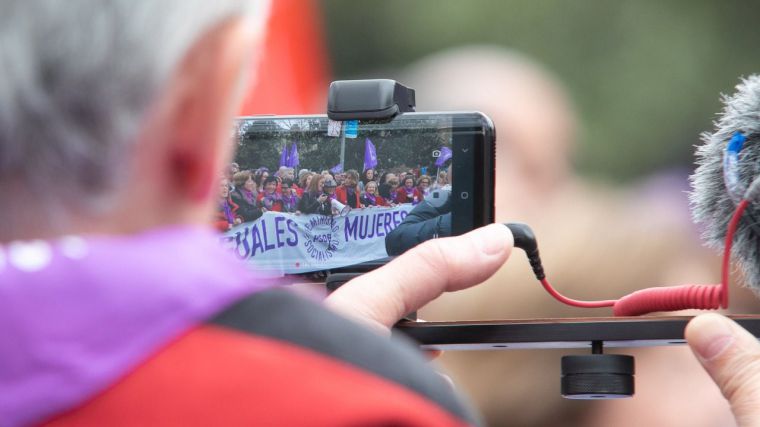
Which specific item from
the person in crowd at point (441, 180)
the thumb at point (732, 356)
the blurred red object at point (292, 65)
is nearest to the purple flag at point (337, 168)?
the person in crowd at point (441, 180)

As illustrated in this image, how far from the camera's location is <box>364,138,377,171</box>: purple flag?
1.48m

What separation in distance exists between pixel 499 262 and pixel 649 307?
0.17 meters

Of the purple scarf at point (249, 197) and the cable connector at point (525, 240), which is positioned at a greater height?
the purple scarf at point (249, 197)

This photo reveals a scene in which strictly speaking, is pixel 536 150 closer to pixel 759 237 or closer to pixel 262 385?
pixel 759 237

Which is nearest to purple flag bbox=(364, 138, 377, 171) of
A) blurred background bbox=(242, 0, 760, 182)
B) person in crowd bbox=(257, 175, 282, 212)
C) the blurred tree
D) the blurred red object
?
person in crowd bbox=(257, 175, 282, 212)

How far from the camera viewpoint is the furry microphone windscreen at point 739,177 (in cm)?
121

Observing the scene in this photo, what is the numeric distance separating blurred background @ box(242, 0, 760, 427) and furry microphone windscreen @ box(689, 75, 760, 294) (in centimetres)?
76

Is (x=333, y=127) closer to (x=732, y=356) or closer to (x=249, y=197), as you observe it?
(x=249, y=197)

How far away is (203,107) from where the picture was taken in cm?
69

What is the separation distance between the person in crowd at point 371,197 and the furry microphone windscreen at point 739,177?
0.36 m

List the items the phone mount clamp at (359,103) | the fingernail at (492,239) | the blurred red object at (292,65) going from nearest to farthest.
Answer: the fingernail at (492,239), the phone mount clamp at (359,103), the blurred red object at (292,65)

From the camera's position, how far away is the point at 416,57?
5.86m

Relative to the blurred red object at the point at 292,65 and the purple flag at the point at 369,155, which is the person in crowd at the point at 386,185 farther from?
the blurred red object at the point at 292,65

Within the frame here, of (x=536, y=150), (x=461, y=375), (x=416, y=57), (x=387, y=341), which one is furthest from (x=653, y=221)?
(x=416, y=57)
